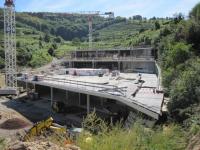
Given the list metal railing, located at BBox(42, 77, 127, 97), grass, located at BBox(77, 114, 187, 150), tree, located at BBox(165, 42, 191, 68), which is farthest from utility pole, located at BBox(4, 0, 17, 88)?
grass, located at BBox(77, 114, 187, 150)

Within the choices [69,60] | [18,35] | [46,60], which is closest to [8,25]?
[69,60]

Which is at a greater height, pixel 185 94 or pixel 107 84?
pixel 185 94

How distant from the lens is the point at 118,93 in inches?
1513

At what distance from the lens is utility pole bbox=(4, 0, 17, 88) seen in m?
71.5

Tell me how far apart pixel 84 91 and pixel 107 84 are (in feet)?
14.5

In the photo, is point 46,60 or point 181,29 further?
point 46,60

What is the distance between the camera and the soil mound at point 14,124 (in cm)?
4303

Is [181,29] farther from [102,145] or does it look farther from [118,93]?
[102,145]

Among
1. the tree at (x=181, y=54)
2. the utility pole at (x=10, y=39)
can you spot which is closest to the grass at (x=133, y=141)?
the tree at (x=181, y=54)

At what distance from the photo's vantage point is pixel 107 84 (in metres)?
48.6

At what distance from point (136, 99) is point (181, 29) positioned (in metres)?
19.7

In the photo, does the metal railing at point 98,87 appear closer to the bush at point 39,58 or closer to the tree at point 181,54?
the tree at point 181,54

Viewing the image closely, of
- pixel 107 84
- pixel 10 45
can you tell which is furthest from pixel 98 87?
pixel 10 45

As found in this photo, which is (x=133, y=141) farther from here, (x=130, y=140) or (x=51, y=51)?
(x=51, y=51)
